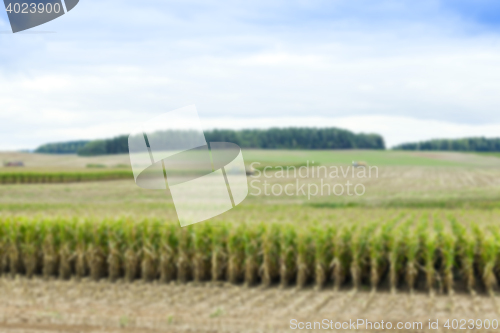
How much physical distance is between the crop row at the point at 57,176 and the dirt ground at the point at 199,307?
40550mm

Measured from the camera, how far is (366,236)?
36.3 feet

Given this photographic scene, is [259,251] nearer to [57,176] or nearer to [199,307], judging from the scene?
[199,307]

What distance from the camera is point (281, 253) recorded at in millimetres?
11055

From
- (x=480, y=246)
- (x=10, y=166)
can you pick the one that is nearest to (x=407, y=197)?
(x=480, y=246)

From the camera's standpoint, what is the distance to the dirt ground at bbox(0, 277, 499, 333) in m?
8.20

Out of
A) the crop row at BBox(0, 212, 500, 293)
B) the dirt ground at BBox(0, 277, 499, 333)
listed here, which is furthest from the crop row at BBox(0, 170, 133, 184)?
the dirt ground at BBox(0, 277, 499, 333)

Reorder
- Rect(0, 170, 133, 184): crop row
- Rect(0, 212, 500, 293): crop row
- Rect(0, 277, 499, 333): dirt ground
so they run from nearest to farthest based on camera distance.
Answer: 1. Rect(0, 277, 499, 333): dirt ground
2. Rect(0, 212, 500, 293): crop row
3. Rect(0, 170, 133, 184): crop row

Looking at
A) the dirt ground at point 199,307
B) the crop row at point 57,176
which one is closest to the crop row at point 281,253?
the dirt ground at point 199,307

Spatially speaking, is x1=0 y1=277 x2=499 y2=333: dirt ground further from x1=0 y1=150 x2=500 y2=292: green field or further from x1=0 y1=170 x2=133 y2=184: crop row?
x1=0 y1=170 x2=133 y2=184: crop row

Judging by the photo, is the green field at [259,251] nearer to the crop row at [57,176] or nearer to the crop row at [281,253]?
the crop row at [281,253]

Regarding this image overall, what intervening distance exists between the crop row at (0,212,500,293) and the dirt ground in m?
0.47

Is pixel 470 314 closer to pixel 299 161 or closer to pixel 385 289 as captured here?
pixel 385 289

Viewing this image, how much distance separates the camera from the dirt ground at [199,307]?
8.20 m

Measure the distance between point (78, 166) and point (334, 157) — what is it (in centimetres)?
3098
